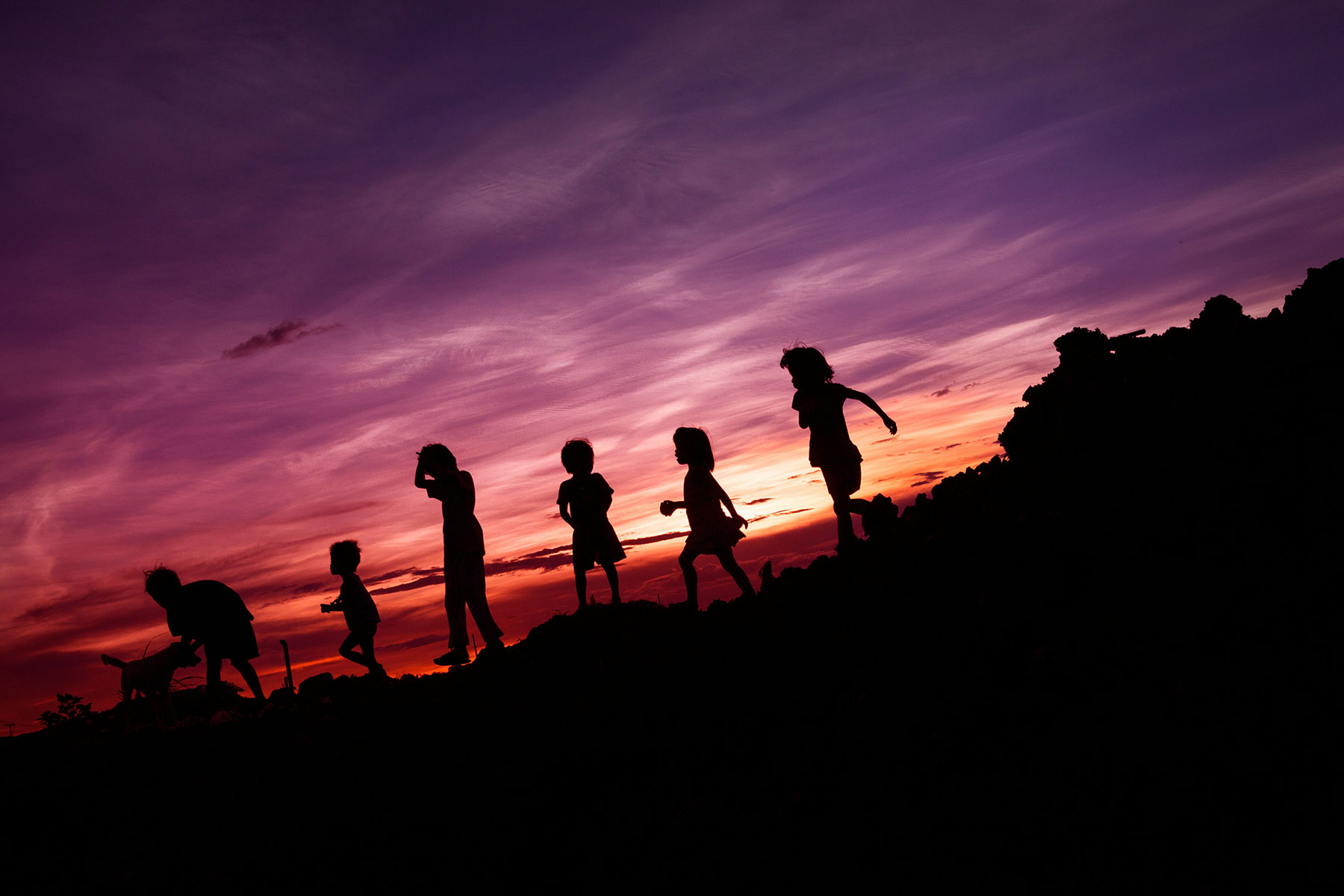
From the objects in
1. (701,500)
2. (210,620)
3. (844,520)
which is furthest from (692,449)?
(210,620)

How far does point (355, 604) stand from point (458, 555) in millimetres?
2558

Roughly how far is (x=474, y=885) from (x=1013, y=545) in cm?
719

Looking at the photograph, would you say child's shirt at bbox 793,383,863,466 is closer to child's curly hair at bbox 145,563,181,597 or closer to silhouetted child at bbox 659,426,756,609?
silhouetted child at bbox 659,426,756,609

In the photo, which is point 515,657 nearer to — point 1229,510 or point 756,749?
point 756,749

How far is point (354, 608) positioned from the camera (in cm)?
1533

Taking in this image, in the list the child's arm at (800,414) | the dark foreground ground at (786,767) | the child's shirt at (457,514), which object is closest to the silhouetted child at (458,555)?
the child's shirt at (457,514)

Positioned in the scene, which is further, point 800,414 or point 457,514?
point 457,514

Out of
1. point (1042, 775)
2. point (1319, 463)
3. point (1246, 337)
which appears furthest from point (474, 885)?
point (1246, 337)

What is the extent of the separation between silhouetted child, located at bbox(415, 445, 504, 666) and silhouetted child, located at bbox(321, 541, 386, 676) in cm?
198

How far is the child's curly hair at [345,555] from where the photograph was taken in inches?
612

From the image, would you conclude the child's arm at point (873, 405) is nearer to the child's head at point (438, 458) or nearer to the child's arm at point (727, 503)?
the child's arm at point (727, 503)

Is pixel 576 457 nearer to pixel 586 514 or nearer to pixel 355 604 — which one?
pixel 586 514

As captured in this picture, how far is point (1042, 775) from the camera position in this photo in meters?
7.63

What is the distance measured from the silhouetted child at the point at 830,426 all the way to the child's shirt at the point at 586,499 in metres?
3.82
